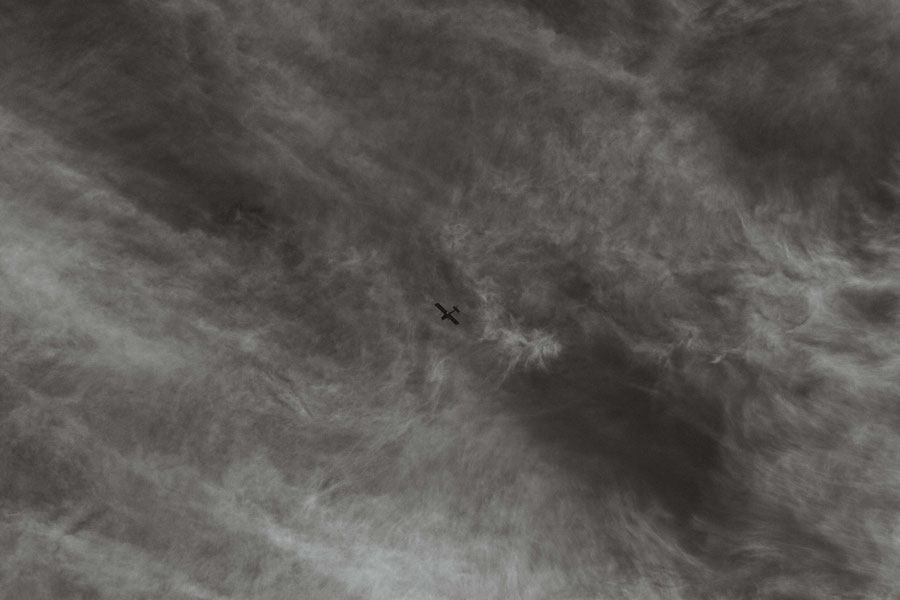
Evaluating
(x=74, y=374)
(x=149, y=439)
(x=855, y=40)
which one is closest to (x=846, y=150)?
(x=855, y=40)

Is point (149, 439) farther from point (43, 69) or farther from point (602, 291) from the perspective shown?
point (602, 291)

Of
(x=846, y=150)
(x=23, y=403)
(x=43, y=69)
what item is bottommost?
(x=23, y=403)

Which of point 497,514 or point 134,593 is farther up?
point 497,514

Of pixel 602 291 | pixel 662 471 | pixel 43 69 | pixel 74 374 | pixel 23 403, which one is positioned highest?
pixel 602 291

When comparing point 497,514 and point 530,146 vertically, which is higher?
point 530,146

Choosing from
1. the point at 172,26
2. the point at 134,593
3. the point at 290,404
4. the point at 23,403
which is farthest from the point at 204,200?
the point at 134,593

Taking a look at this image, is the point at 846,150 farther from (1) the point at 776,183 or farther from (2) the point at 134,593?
(2) the point at 134,593

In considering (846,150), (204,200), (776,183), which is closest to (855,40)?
(846,150)

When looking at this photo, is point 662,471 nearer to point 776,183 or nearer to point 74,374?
point 776,183
